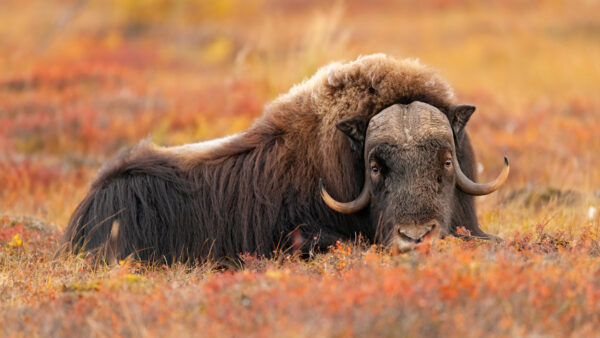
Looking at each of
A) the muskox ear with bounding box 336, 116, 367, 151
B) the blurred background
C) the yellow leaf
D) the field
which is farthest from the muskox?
the blurred background

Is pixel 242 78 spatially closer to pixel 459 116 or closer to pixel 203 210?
pixel 203 210

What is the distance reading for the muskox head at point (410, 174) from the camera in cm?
425

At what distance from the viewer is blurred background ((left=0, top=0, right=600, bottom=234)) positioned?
853 centimetres

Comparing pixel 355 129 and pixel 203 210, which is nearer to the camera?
pixel 355 129

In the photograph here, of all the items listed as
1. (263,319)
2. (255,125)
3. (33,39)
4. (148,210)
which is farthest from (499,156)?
(33,39)

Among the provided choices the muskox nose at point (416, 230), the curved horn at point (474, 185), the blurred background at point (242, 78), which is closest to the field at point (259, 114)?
the blurred background at point (242, 78)

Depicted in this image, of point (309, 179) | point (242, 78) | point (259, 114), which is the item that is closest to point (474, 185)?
point (309, 179)

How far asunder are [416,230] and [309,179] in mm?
900

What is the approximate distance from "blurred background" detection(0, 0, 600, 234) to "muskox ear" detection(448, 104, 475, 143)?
2.03ft

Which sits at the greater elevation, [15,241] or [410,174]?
[410,174]

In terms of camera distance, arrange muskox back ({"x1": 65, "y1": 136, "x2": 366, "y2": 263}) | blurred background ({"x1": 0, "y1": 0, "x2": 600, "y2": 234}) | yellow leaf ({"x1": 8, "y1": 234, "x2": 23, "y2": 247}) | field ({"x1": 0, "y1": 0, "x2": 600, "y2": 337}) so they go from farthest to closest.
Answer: blurred background ({"x1": 0, "y1": 0, "x2": 600, "y2": 234}) → yellow leaf ({"x1": 8, "y1": 234, "x2": 23, "y2": 247}) → muskox back ({"x1": 65, "y1": 136, "x2": 366, "y2": 263}) → field ({"x1": 0, "y1": 0, "x2": 600, "y2": 337})

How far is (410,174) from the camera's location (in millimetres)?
4316

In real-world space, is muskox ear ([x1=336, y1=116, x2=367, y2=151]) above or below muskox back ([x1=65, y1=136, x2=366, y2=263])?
above

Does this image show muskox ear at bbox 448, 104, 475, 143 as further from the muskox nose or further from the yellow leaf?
the yellow leaf
